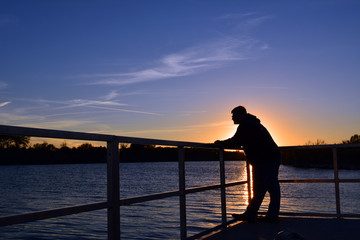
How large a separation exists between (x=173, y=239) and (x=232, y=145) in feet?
31.1

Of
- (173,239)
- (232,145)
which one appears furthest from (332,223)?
(173,239)

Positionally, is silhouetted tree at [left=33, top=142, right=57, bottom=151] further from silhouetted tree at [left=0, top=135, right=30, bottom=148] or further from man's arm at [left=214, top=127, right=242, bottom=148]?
man's arm at [left=214, top=127, right=242, bottom=148]

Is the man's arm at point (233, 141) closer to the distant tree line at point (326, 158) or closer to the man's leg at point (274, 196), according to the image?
the man's leg at point (274, 196)

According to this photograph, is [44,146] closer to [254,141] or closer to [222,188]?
[222,188]

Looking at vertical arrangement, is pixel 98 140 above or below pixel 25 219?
above

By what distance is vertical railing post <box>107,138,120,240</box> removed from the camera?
8.46 ft

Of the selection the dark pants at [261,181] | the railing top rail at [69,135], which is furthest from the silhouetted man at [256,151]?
the railing top rail at [69,135]

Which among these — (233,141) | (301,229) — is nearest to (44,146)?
(233,141)

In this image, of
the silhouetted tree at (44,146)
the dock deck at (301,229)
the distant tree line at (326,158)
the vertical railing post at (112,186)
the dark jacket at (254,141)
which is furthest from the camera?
the distant tree line at (326,158)

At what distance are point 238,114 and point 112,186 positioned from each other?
2.43 metres

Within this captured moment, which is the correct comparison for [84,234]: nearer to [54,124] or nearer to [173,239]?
[173,239]

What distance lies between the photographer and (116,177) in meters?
2.60

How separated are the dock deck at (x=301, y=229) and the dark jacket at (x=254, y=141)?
81 centimetres

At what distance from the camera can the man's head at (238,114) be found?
15.2ft
